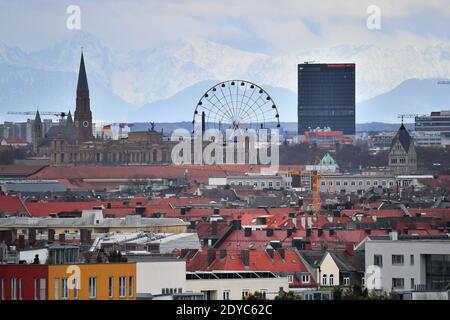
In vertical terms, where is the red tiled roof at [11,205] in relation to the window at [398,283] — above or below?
above

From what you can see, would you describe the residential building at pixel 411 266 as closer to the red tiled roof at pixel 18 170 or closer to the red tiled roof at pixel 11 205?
the red tiled roof at pixel 11 205

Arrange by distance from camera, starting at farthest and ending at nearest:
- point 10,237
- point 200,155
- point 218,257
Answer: point 200,155 → point 10,237 → point 218,257

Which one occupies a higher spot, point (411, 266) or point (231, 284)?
point (411, 266)

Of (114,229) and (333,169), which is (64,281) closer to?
(114,229)

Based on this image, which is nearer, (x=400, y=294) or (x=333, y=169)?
(x=400, y=294)

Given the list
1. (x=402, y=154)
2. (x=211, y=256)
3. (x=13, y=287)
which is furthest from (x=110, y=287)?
(x=402, y=154)

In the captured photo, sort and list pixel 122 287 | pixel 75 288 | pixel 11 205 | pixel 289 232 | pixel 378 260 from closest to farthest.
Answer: pixel 75 288
pixel 122 287
pixel 378 260
pixel 289 232
pixel 11 205

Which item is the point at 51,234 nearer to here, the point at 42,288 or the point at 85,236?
the point at 85,236

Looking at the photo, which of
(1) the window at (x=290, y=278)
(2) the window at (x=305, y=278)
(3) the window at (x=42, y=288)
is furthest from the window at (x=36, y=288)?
(2) the window at (x=305, y=278)

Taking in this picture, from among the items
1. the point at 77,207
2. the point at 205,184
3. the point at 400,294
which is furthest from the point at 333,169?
the point at 400,294
